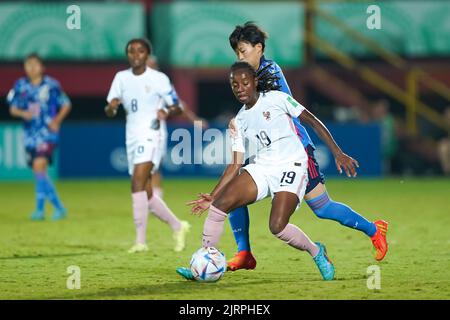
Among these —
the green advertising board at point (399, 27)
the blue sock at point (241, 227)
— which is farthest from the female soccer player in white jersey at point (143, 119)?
the green advertising board at point (399, 27)

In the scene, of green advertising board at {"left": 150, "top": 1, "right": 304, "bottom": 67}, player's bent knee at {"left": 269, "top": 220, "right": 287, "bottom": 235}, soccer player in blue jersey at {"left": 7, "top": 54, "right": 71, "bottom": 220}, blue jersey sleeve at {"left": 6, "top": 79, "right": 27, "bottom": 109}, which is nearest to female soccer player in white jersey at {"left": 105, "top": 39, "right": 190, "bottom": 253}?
player's bent knee at {"left": 269, "top": 220, "right": 287, "bottom": 235}

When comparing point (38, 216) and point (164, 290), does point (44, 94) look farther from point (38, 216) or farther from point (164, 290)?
point (164, 290)

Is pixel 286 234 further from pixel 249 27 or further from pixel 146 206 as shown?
pixel 146 206

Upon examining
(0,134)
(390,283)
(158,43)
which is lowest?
(390,283)

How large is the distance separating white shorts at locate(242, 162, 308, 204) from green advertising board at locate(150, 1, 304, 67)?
50.3 ft

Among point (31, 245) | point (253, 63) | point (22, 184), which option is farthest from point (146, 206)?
point (22, 184)

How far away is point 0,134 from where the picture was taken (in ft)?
71.4

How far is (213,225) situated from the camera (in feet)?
27.8

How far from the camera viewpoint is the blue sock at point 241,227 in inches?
365

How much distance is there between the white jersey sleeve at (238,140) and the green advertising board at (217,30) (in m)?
15.2

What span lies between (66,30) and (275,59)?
4.66 meters

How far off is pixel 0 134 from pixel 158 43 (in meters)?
4.39

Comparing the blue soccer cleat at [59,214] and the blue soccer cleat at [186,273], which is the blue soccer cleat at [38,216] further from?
the blue soccer cleat at [186,273]

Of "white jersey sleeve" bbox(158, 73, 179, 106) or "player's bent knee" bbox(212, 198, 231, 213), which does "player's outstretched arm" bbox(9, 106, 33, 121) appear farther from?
"player's bent knee" bbox(212, 198, 231, 213)
